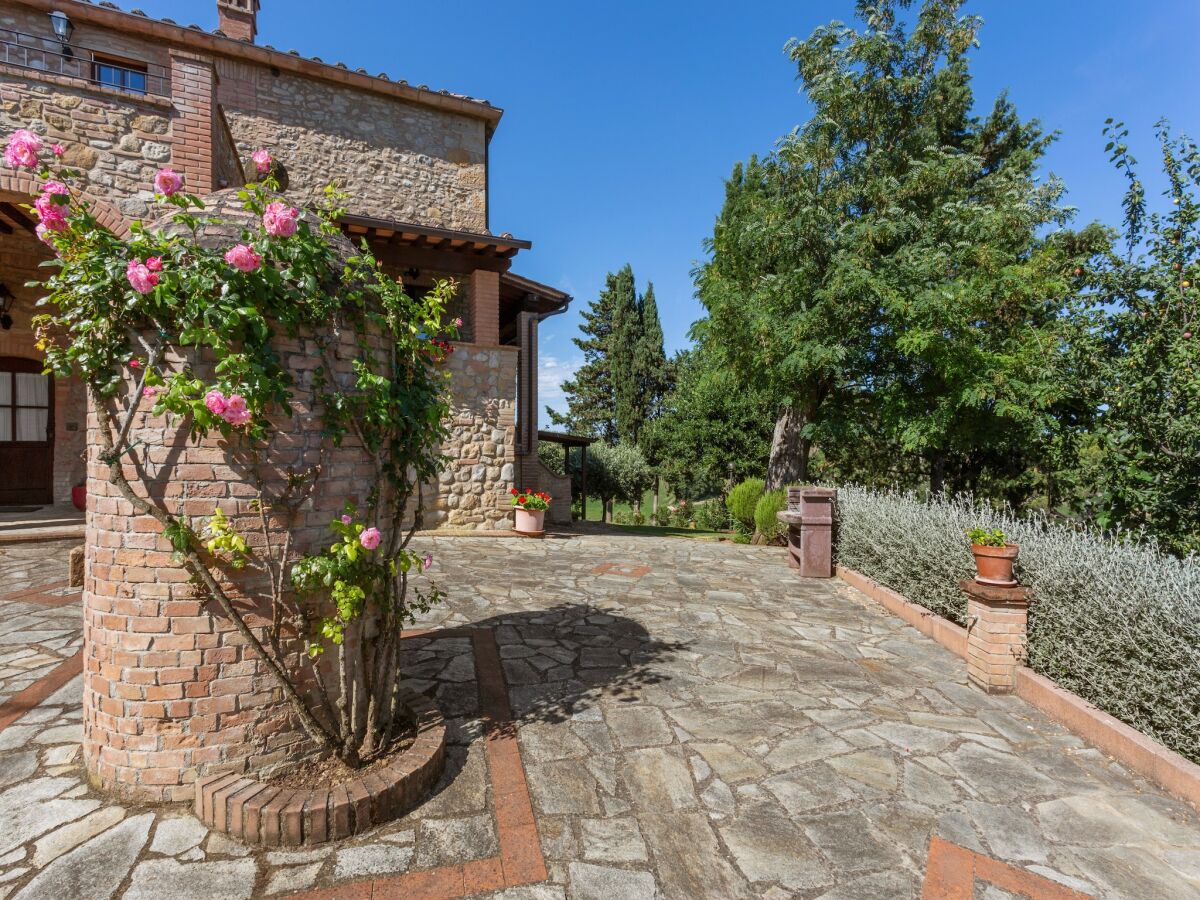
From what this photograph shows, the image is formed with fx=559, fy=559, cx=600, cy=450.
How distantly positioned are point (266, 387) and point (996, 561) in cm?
472

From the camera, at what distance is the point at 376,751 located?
108 inches

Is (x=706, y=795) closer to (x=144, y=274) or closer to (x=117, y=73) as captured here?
(x=144, y=274)

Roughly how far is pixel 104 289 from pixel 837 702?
453 centimetres

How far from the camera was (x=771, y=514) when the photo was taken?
34.8 ft

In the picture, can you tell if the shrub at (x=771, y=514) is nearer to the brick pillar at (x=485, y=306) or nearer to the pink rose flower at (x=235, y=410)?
the brick pillar at (x=485, y=306)

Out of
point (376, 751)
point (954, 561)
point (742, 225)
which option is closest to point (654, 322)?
point (742, 225)

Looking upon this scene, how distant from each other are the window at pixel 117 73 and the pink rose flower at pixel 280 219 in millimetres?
10896

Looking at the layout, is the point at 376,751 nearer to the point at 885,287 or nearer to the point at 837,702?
the point at 837,702

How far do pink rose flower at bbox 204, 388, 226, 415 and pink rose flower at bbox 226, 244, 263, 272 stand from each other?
0.52 m

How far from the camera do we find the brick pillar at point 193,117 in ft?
25.8

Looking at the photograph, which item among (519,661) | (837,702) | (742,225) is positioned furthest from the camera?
(742,225)

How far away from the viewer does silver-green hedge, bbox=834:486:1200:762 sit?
9.87 feet

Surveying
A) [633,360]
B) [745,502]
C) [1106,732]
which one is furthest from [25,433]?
[633,360]

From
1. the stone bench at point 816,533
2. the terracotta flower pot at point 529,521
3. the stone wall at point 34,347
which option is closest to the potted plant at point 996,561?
the stone bench at point 816,533
